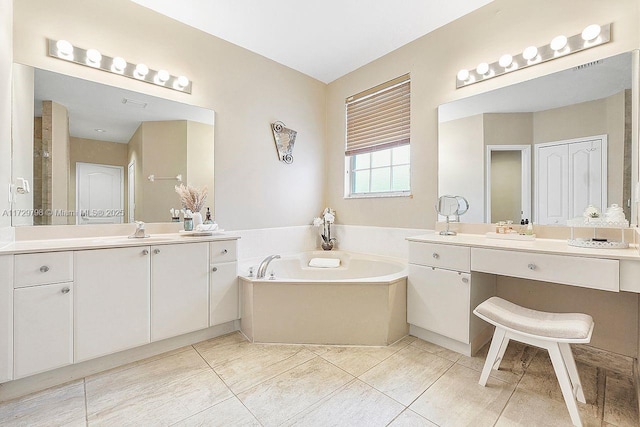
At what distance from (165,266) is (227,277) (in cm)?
47

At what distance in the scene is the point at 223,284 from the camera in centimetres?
222

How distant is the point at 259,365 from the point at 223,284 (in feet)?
2.30

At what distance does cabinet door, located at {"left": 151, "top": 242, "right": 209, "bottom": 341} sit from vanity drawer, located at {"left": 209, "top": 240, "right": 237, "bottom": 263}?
0.05 m

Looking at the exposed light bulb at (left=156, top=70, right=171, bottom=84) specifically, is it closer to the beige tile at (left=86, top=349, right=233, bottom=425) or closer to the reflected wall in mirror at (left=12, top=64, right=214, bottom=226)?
the reflected wall in mirror at (left=12, top=64, right=214, bottom=226)

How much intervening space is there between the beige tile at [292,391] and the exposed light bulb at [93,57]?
2449mm

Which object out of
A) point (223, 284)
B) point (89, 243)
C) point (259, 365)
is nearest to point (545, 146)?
point (259, 365)

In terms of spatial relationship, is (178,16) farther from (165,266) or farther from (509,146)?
(509,146)

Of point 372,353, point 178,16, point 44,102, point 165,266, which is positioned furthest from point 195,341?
point 178,16

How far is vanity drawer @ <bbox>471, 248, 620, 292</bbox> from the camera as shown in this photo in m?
1.36

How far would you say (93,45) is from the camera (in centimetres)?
201

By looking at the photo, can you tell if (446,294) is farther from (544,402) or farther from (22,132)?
(22,132)

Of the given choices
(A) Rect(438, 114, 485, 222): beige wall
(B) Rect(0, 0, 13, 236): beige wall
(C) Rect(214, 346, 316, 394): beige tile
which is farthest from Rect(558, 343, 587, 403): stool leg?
(B) Rect(0, 0, 13, 236): beige wall

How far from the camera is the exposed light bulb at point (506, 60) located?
207 centimetres

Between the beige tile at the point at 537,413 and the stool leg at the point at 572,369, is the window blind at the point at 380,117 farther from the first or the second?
the beige tile at the point at 537,413
